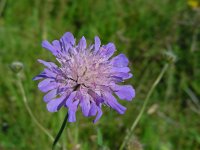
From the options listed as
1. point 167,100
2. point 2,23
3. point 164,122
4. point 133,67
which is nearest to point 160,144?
point 164,122

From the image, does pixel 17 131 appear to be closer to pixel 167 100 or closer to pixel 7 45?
pixel 7 45

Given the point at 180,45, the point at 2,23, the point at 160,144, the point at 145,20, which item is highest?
the point at 2,23

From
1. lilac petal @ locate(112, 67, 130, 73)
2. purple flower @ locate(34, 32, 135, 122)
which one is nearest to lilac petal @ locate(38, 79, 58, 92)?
purple flower @ locate(34, 32, 135, 122)

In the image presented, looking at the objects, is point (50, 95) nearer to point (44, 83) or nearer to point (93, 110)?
point (44, 83)

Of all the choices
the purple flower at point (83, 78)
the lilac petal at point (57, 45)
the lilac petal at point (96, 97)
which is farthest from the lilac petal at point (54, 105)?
the lilac petal at point (57, 45)

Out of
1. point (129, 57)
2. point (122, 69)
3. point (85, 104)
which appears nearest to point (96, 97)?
point (85, 104)

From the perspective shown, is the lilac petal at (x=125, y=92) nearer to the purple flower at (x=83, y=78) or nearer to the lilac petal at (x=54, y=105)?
the purple flower at (x=83, y=78)
